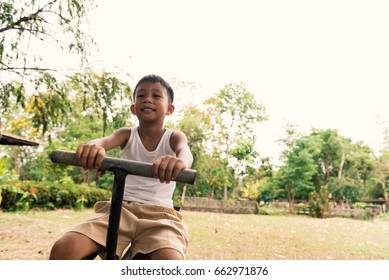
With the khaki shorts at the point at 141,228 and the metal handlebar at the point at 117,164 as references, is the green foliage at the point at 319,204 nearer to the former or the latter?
the khaki shorts at the point at 141,228

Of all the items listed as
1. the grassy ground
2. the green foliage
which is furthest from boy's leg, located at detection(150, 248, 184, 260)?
the green foliage

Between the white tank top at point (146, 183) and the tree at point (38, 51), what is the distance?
3042mm

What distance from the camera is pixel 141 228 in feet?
3.80

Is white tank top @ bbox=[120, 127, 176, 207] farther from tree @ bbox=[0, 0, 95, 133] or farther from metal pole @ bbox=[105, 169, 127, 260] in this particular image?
tree @ bbox=[0, 0, 95, 133]

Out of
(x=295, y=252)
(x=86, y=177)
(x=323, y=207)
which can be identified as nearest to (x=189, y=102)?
(x=86, y=177)

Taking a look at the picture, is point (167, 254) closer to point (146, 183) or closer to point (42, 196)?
point (146, 183)

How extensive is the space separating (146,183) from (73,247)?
380 millimetres

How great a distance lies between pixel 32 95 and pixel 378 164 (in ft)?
59.2

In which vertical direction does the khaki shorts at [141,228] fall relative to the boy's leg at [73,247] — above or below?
above

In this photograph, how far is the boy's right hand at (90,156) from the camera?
33.1 inches

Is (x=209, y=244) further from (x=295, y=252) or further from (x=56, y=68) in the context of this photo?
(x=56, y=68)

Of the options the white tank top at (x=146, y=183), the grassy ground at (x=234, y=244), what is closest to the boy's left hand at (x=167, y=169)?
the white tank top at (x=146, y=183)

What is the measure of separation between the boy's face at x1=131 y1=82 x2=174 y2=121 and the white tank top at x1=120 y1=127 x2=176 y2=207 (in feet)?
0.31

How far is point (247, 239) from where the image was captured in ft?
18.8
